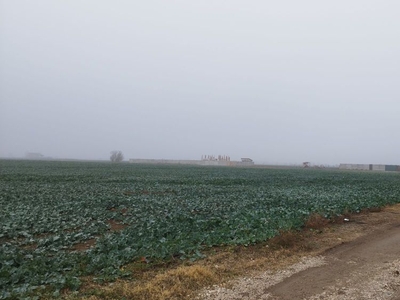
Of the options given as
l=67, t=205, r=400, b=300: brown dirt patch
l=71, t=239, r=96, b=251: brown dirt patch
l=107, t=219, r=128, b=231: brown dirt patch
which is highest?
l=67, t=205, r=400, b=300: brown dirt patch

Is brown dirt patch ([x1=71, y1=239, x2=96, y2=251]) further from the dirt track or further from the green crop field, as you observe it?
the dirt track

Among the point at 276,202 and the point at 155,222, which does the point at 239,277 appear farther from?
the point at 276,202

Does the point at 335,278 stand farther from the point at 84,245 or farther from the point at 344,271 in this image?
the point at 84,245

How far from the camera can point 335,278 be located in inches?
303

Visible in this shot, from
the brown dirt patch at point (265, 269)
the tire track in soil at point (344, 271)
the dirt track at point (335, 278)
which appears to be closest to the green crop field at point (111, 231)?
the brown dirt patch at point (265, 269)

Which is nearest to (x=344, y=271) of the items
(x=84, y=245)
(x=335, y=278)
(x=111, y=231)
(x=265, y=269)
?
(x=335, y=278)

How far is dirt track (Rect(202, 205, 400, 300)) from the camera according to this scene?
675cm

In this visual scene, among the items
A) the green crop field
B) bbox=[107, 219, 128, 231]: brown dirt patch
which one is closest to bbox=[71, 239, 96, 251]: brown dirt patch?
the green crop field

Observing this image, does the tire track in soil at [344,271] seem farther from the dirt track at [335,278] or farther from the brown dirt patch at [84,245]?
the brown dirt patch at [84,245]

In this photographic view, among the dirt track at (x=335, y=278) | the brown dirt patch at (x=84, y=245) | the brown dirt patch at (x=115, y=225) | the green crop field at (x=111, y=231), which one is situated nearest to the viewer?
the dirt track at (x=335, y=278)

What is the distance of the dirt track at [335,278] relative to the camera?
675 cm

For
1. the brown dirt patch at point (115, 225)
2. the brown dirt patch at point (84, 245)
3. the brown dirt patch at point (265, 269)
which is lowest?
the brown dirt patch at point (115, 225)

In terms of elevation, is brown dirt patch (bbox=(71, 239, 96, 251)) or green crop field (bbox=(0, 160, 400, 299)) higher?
green crop field (bbox=(0, 160, 400, 299))

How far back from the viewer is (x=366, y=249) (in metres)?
10.5
